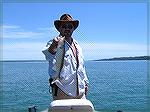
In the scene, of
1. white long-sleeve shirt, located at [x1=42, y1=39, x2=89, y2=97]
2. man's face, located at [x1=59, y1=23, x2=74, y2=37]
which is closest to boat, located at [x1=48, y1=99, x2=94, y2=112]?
white long-sleeve shirt, located at [x1=42, y1=39, x2=89, y2=97]

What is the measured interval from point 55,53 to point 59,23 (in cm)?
40

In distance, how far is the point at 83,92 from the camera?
544 centimetres

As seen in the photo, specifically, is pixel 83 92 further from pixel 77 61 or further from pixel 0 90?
pixel 0 90

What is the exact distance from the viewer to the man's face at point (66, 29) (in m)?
5.39

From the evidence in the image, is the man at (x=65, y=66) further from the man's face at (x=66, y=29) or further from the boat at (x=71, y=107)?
the boat at (x=71, y=107)

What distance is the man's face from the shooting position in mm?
5395

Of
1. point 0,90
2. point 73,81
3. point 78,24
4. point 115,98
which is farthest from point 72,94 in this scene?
point 0,90

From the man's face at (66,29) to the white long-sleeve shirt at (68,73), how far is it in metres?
0.12

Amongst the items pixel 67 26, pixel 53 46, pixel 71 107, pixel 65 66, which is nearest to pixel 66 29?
pixel 67 26

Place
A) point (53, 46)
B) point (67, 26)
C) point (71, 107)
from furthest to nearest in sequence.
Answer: point (67, 26)
point (53, 46)
point (71, 107)

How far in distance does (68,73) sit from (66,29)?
1.88 feet

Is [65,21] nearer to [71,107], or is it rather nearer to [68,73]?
[68,73]

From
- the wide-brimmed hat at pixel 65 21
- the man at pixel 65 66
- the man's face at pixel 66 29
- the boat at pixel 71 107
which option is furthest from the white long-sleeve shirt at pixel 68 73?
the boat at pixel 71 107

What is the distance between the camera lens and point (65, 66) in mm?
5332
